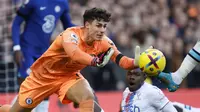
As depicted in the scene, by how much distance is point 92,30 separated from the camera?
725cm

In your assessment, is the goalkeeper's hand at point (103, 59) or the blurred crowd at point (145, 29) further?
the blurred crowd at point (145, 29)

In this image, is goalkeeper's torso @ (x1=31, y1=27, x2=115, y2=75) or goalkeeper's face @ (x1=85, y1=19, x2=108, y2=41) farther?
goalkeeper's torso @ (x1=31, y1=27, x2=115, y2=75)

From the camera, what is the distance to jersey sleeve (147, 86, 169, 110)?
25.5 ft

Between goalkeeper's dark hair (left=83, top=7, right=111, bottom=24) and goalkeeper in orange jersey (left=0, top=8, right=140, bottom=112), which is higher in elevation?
goalkeeper's dark hair (left=83, top=7, right=111, bottom=24)

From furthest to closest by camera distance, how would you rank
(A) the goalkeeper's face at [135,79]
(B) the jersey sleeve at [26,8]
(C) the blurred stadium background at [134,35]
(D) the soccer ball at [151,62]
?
(C) the blurred stadium background at [134,35] < (B) the jersey sleeve at [26,8] < (A) the goalkeeper's face at [135,79] < (D) the soccer ball at [151,62]

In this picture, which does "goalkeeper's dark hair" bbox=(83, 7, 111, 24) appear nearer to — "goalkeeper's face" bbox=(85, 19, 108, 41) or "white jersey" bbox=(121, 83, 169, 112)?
"goalkeeper's face" bbox=(85, 19, 108, 41)

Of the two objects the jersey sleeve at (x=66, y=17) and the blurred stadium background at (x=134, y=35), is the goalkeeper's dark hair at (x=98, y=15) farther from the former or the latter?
the blurred stadium background at (x=134, y=35)

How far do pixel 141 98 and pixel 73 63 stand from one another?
0.95m

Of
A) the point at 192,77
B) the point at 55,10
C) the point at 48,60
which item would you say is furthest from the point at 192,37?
the point at 48,60

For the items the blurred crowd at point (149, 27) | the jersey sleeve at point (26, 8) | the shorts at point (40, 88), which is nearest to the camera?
the shorts at point (40, 88)

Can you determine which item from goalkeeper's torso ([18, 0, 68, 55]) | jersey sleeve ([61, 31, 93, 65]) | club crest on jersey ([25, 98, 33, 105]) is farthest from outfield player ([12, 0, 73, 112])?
jersey sleeve ([61, 31, 93, 65])

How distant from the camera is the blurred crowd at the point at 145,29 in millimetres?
13312

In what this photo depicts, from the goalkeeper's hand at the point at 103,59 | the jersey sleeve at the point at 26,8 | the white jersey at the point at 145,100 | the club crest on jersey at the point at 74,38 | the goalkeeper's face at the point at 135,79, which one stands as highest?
the jersey sleeve at the point at 26,8

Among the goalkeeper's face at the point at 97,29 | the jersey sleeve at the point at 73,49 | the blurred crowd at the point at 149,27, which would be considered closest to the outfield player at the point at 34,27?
the jersey sleeve at the point at 73,49
